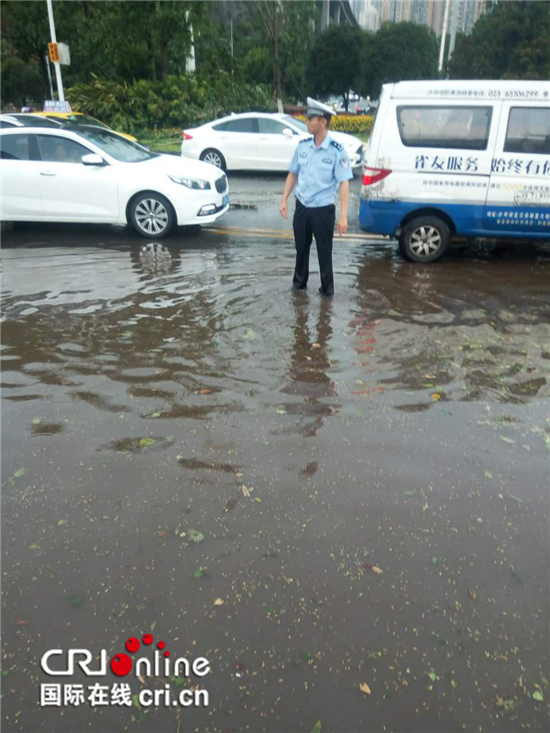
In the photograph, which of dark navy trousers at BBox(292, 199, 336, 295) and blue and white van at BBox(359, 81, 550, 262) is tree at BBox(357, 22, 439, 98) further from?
dark navy trousers at BBox(292, 199, 336, 295)

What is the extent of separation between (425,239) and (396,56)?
3833 cm

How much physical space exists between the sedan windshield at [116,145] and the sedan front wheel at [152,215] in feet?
2.37

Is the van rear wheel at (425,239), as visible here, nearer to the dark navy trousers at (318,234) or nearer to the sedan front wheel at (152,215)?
the dark navy trousers at (318,234)

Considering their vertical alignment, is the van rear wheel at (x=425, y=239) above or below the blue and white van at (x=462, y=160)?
below

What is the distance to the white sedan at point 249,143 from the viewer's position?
16.2 m

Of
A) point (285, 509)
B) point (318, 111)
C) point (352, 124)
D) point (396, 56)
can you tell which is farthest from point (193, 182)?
point (396, 56)

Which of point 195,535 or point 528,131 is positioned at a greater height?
point 528,131

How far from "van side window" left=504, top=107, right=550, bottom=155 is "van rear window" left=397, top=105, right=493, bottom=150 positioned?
0.26 metres

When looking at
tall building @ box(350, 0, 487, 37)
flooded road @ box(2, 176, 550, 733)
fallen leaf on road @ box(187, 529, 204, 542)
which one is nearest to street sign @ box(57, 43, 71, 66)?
flooded road @ box(2, 176, 550, 733)

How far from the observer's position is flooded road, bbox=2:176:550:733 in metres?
2.39

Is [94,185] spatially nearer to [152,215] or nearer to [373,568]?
[152,215]

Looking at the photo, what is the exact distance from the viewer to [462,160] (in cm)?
750

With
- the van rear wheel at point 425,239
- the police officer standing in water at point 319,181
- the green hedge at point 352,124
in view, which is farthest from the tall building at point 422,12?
the police officer standing in water at point 319,181

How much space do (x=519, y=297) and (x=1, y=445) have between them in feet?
17.3
